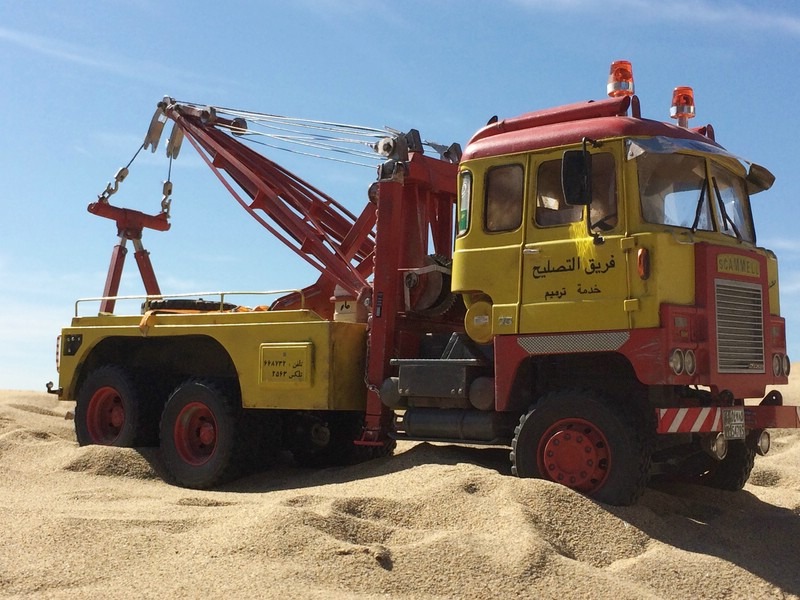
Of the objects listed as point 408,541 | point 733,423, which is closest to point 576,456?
point 733,423

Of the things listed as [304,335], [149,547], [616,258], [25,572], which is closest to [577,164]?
[616,258]

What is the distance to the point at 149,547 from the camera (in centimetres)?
629

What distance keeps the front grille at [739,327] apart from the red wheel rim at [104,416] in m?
6.73

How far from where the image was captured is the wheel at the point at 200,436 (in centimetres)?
973

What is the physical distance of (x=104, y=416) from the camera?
11.4 m

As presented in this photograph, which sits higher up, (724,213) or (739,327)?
(724,213)

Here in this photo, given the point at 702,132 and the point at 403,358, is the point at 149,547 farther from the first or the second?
the point at 702,132

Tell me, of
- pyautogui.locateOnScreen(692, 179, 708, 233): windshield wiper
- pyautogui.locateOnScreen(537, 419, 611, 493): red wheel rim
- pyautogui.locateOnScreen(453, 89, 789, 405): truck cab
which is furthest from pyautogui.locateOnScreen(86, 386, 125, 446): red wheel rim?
pyautogui.locateOnScreen(692, 179, 708, 233): windshield wiper

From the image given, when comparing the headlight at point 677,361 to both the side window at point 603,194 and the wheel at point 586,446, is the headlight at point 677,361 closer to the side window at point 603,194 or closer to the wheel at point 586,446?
the wheel at point 586,446

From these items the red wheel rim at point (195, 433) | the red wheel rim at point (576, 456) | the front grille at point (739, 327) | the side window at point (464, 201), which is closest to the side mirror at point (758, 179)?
the front grille at point (739, 327)

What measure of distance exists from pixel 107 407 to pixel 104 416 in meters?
0.11

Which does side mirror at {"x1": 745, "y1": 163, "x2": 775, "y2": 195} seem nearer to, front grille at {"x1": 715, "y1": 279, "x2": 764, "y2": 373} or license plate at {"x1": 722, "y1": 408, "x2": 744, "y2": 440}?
front grille at {"x1": 715, "y1": 279, "x2": 764, "y2": 373}

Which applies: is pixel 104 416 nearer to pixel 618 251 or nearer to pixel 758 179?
pixel 618 251

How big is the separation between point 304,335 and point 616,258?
320cm
